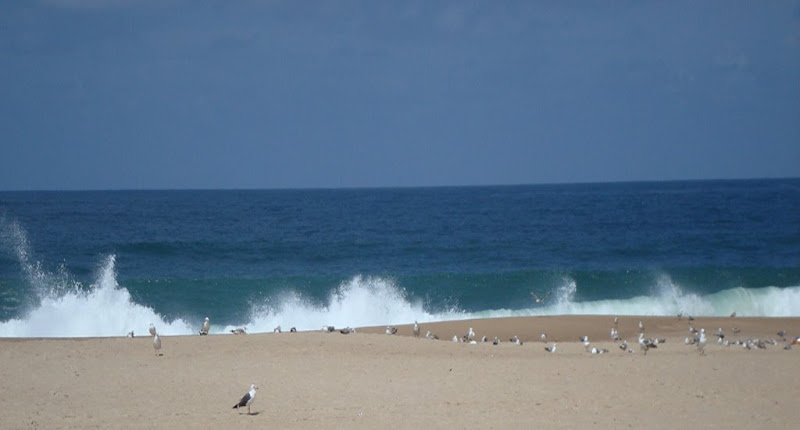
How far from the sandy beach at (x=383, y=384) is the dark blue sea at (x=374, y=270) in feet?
28.4

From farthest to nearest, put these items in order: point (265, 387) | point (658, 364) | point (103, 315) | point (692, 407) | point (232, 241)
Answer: point (232, 241), point (103, 315), point (658, 364), point (265, 387), point (692, 407)

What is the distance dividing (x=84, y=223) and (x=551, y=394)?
149 ft

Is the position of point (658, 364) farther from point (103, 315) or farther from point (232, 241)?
point (232, 241)

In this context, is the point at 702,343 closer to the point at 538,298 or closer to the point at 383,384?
the point at 383,384

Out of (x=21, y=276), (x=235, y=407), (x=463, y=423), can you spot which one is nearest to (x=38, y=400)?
(x=235, y=407)

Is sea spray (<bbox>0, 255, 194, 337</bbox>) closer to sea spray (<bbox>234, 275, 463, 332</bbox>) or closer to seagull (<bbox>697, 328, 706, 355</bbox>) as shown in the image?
sea spray (<bbox>234, 275, 463, 332</bbox>)

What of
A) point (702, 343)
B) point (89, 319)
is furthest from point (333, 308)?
point (702, 343)

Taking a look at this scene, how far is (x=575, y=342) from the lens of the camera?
65.1ft

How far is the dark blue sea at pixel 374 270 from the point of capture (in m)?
27.4

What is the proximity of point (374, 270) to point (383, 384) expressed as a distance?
23.2 meters

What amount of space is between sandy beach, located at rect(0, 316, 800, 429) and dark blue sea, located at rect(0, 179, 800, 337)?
8.66m

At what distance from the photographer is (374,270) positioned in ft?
121

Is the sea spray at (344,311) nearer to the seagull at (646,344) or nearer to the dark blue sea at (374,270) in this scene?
the dark blue sea at (374,270)

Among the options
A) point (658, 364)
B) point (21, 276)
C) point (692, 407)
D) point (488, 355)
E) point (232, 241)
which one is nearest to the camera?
point (692, 407)
